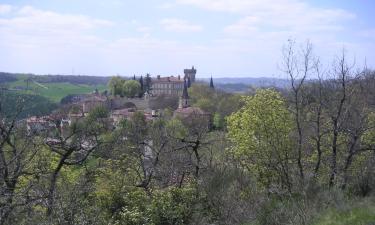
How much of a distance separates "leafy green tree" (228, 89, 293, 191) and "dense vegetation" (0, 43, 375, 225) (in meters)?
0.05

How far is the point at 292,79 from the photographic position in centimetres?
1798

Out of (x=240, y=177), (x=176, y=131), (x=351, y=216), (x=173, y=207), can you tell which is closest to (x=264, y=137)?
(x=240, y=177)

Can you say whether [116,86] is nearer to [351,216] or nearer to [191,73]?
[191,73]

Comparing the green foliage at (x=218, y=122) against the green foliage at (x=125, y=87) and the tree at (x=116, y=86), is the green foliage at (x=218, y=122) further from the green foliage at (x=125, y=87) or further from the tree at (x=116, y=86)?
the tree at (x=116, y=86)

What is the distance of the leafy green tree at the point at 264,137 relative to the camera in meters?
18.5

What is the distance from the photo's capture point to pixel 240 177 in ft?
56.2

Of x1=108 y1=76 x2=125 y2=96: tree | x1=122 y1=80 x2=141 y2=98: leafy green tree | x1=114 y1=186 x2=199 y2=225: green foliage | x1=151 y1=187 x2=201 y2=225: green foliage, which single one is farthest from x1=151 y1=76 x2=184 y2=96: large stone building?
x1=151 y1=187 x2=201 y2=225: green foliage

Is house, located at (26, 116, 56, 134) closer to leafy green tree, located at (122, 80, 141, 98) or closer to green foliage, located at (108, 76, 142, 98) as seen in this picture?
leafy green tree, located at (122, 80, 141, 98)

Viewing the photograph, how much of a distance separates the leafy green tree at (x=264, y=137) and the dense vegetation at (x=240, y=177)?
50 mm

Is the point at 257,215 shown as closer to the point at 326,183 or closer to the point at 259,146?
the point at 326,183

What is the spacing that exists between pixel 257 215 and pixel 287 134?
8.55 meters

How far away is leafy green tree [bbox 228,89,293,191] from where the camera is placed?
18.5 meters

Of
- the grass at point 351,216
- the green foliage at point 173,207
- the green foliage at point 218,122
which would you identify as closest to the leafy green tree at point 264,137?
the green foliage at point 173,207

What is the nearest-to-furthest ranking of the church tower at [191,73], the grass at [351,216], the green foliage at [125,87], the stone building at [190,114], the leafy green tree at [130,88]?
the grass at [351,216] < the stone building at [190,114] < the leafy green tree at [130,88] < the green foliage at [125,87] < the church tower at [191,73]
